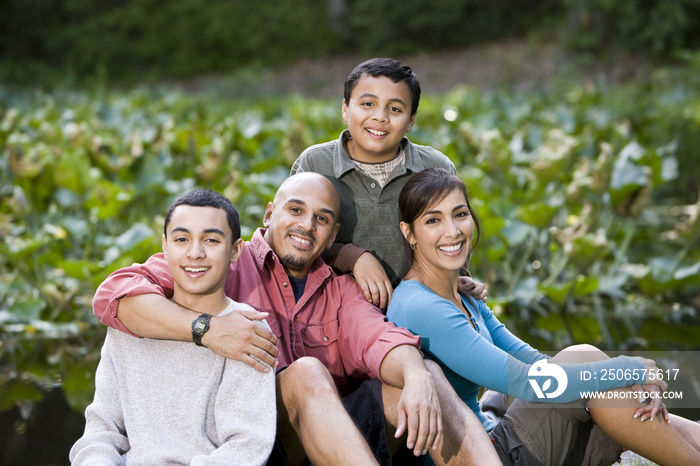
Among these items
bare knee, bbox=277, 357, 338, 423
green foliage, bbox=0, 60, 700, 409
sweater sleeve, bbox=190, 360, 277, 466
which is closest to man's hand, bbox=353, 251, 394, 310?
bare knee, bbox=277, 357, 338, 423

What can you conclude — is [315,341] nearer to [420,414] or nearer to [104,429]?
[420,414]

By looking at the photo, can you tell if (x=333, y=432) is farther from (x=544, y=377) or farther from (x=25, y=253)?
(x=25, y=253)

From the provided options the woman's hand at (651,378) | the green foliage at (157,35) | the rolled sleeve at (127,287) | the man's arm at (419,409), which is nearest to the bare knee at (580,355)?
the woman's hand at (651,378)

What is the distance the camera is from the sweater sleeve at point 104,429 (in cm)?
216

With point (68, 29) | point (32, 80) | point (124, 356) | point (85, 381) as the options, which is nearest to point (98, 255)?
point (85, 381)

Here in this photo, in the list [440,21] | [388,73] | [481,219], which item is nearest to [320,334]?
[388,73]

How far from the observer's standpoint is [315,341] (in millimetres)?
2594

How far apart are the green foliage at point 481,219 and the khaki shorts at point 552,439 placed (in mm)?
2224

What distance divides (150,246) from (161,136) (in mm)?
2814

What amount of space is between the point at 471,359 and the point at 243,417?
666 millimetres

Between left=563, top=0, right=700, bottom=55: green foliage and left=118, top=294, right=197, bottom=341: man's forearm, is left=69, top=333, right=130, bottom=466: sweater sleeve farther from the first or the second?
left=563, top=0, right=700, bottom=55: green foliage

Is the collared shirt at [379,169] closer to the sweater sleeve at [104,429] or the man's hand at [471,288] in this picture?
the man's hand at [471,288]

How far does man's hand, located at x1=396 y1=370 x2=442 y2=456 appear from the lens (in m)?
2.11

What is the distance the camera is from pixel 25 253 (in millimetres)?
4797
